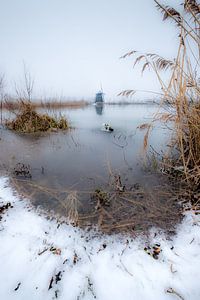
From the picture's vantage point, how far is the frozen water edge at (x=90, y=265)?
1.09 m

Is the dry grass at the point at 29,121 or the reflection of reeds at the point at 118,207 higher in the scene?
the dry grass at the point at 29,121

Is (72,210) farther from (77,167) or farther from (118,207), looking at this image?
(77,167)

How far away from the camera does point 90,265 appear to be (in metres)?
1.27

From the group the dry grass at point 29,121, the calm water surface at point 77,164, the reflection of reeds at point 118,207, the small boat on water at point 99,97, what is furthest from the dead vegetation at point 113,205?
the small boat on water at point 99,97

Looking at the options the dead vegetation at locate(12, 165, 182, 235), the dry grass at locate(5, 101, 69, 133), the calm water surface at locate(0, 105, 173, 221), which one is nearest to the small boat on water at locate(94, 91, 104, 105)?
the dry grass at locate(5, 101, 69, 133)

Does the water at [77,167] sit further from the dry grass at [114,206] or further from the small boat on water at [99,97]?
the small boat on water at [99,97]

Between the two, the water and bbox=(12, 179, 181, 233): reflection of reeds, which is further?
the water

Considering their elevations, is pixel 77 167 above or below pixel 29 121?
below

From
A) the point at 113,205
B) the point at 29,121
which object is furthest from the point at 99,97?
the point at 113,205

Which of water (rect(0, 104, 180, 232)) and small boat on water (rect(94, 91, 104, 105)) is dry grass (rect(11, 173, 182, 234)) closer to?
water (rect(0, 104, 180, 232))

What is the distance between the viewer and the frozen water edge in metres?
1.09

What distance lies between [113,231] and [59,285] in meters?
→ 0.64

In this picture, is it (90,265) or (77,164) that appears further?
(77,164)

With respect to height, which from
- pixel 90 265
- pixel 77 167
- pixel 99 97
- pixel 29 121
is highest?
pixel 99 97
